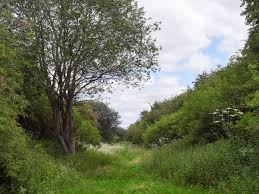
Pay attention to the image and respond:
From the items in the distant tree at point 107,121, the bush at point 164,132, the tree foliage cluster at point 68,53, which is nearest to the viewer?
the tree foliage cluster at point 68,53

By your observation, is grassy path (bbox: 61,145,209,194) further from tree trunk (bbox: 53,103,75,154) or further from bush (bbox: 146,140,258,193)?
tree trunk (bbox: 53,103,75,154)

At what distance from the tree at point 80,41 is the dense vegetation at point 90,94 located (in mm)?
49

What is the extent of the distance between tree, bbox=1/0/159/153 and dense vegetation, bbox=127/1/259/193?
13.9ft

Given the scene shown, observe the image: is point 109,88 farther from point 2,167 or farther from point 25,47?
point 2,167

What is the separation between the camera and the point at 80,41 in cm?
2170

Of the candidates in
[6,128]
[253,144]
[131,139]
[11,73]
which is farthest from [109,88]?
[131,139]

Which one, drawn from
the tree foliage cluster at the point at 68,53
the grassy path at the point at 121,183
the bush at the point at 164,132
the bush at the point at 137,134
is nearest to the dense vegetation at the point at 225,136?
the grassy path at the point at 121,183

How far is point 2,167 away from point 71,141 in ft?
38.9

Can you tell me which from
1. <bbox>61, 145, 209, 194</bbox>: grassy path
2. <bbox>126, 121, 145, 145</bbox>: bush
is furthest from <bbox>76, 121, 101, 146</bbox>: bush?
<bbox>126, 121, 145, 145</bbox>: bush

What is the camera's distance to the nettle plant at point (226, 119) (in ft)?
56.7

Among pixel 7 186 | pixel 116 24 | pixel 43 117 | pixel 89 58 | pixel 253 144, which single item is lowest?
pixel 7 186

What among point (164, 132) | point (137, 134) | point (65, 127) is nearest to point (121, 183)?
point (65, 127)

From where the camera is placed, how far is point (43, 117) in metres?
25.6

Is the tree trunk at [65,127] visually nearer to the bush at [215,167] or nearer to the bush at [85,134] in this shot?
the bush at [85,134]
